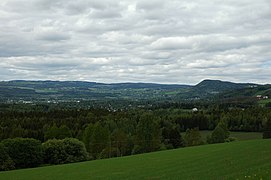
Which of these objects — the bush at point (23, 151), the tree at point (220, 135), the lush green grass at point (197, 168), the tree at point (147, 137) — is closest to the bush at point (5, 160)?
the bush at point (23, 151)

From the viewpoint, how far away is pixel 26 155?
233 feet

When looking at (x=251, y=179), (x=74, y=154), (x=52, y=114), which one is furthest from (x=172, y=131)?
(x=251, y=179)

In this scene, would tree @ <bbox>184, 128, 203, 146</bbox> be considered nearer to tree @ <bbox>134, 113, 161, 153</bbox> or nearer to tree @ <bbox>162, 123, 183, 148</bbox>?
tree @ <bbox>162, 123, 183, 148</bbox>

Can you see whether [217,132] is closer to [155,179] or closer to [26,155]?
[26,155]

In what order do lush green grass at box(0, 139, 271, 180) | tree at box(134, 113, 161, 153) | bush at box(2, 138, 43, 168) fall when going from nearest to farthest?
lush green grass at box(0, 139, 271, 180) < bush at box(2, 138, 43, 168) < tree at box(134, 113, 161, 153)

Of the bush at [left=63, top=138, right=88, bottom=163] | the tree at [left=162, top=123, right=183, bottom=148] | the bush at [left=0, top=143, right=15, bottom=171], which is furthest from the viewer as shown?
the tree at [left=162, top=123, right=183, bottom=148]

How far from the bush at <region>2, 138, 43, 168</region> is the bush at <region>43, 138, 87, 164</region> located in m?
2.52

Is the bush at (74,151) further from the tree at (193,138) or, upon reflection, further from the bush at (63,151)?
the tree at (193,138)

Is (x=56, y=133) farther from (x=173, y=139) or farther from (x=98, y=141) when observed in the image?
(x=173, y=139)

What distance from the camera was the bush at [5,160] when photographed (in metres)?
67.2

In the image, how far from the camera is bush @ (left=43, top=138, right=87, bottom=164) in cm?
7381

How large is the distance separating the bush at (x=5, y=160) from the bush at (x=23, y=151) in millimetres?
1655

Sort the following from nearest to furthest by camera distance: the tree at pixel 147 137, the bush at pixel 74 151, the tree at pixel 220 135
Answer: the bush at pixel 74 151 < the tree at pixel 147 137 < the tree at pixel 220 135

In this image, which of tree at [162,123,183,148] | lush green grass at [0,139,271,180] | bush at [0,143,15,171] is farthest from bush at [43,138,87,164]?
lush green grass at [0,139,271,180]
